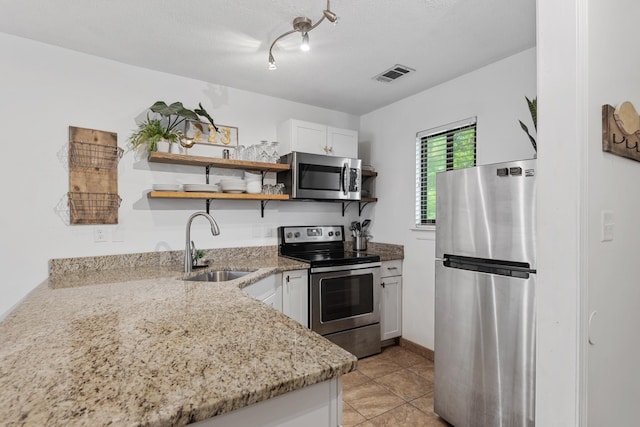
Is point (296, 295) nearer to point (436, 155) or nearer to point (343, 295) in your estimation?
point (343, 295)

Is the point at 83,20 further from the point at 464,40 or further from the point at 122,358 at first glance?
the point at 464,40

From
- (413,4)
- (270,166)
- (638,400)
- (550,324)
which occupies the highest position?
(413,4)

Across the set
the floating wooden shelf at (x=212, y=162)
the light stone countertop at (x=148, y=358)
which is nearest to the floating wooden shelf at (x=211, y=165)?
the floating wooden shelf at (x=212, y=162)

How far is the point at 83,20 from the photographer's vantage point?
1.96 m

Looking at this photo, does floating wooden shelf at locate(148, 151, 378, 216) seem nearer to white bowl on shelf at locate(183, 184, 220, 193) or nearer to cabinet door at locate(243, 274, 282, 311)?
white bowl on shelf at locate(183, 184, 220, 193)

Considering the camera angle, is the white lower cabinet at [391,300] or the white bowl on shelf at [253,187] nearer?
the white bowl on shelf at [253,187]

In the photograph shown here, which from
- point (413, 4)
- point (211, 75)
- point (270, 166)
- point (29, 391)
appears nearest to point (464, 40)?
point (413, 4)

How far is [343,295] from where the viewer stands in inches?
113

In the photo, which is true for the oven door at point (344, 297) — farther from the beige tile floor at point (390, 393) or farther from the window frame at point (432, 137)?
the window frame at point (432, 137)

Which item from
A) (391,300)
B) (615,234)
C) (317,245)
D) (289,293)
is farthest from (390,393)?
(615,234)

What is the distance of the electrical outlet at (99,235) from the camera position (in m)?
2.38

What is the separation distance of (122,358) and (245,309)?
0.51 m

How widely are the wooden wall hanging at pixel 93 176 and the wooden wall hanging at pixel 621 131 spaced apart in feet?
9.65

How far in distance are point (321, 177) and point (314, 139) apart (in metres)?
0.41
